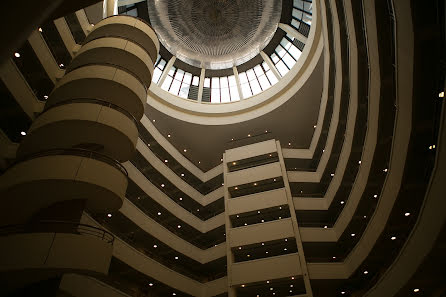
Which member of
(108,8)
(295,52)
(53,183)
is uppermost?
(295,52)

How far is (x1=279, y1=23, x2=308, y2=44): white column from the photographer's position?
2486cm

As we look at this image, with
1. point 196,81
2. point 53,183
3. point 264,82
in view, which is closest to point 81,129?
point 53,183

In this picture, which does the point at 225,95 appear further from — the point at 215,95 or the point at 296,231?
the point at 296,231

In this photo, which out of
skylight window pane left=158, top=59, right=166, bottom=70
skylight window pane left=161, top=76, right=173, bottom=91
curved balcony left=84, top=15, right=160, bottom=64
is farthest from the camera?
skylight window pane left=158, top=59, right=166, bottom=70

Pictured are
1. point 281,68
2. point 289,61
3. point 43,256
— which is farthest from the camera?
point 281,68

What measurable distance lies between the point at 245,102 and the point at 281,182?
829 cm

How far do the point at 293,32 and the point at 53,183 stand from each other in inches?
872

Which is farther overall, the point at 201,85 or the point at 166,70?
the point at 201,85

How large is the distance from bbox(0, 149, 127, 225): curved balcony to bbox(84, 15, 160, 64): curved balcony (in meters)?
8.13

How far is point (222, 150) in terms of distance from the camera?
1091 inches

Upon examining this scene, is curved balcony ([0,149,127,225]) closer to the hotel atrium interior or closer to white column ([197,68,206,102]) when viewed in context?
the hotel atrium interior

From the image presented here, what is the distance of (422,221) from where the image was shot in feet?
32.2

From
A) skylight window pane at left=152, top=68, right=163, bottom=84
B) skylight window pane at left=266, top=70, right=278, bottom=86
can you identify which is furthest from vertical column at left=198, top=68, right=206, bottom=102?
skylight window pane at left=266, top=70, right=278, bottom=86

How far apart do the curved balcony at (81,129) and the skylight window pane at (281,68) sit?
1818cm
